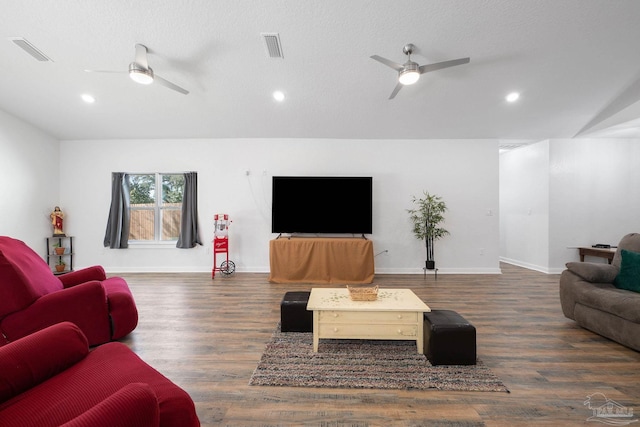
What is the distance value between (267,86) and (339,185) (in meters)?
2.10

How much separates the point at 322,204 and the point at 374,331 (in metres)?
3.21

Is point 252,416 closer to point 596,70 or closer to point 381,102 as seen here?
point 381,102

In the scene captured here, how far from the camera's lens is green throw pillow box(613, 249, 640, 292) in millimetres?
2736

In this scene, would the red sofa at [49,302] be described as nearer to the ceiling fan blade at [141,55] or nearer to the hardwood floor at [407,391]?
the hardwood floor at [407,391]

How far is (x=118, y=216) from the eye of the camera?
5543 millimetres

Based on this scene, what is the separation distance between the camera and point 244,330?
288 cm

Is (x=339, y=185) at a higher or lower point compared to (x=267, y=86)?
lower

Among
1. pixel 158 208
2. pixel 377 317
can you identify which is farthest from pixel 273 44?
pixel 158 208

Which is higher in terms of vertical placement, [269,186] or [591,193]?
[269,186]

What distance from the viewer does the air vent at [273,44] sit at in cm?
323

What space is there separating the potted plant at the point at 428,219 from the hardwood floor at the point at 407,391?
1.34m

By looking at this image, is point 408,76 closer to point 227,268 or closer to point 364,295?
point 364,295

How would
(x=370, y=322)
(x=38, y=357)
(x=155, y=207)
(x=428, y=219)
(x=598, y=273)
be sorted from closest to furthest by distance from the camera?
1. (x=38, y=357)
2. (x=370, y=322)
3. (x=598, y=273)
4. (x=428, y=219)
5. (x=155, y=207)

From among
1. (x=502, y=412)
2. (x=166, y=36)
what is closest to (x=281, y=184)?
(x=166, y=36)
